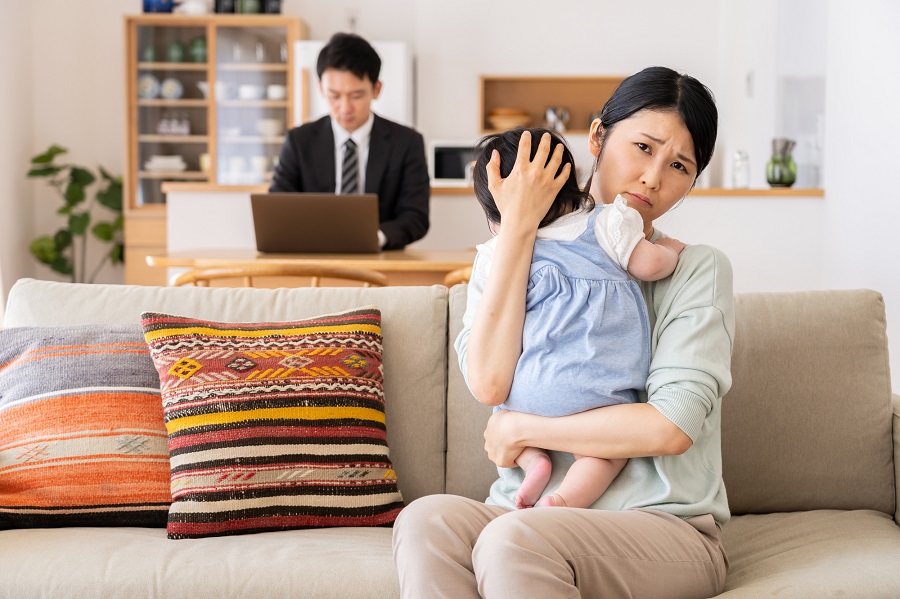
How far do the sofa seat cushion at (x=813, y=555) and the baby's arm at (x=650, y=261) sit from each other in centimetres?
48

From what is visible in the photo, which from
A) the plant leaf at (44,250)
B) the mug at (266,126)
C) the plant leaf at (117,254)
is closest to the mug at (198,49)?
the mug at (266,126)

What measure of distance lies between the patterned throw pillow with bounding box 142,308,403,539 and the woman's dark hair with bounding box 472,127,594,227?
0.41m

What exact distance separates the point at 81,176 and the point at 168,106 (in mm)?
782

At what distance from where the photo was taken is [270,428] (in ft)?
5.63

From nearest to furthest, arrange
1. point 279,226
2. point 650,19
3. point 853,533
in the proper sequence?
point 853,533 < point 279,226 < point 650,19

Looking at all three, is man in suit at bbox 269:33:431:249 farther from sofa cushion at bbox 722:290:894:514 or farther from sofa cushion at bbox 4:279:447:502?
sofa cushion at bbox 722:290:894:514

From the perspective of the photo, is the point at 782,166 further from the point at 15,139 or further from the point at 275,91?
the point at 15,139

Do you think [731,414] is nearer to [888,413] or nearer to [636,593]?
[888,413]

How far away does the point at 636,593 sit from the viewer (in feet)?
4.33

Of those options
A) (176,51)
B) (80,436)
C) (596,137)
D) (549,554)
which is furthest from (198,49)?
(549,554)

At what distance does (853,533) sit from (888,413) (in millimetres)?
298

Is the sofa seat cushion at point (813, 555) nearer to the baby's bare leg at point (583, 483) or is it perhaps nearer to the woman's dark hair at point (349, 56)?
the baby's bare leg at point (583, 483)

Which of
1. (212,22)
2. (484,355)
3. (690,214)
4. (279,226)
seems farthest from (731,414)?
(212,22)

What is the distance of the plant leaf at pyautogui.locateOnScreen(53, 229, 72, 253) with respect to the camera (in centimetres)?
667
